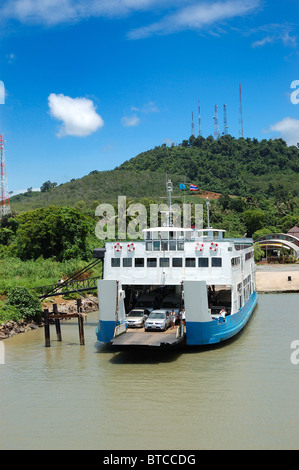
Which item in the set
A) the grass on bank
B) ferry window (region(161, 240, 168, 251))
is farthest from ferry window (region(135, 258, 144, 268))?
the grass on bank

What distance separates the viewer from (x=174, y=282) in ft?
73.3

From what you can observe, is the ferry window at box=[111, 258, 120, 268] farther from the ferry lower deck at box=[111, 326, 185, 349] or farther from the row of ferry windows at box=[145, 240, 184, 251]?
the ferry lower deck at box=[111, 326, 185, 349]

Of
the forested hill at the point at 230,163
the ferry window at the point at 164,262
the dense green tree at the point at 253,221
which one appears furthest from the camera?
the forested hill at the point at 230,163

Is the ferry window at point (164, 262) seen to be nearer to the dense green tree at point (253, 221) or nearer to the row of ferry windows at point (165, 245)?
the row of ferry windows at point (165, 245)

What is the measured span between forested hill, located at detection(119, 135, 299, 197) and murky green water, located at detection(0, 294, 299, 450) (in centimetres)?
10742

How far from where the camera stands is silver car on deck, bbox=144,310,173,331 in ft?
69.0

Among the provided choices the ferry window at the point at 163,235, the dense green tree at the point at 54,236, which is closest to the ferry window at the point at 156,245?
the ferry window at the point at 163,235

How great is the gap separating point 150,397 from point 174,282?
7.20 m

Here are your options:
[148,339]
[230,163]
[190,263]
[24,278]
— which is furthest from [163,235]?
[230,163]

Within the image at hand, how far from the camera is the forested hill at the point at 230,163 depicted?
132250 mm

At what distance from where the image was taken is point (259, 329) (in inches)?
1049

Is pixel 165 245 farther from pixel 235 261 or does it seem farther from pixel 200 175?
pixel 200 175

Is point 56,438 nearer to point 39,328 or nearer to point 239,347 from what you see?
point 239,347

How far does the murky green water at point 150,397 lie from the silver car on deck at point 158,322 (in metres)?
1.16
